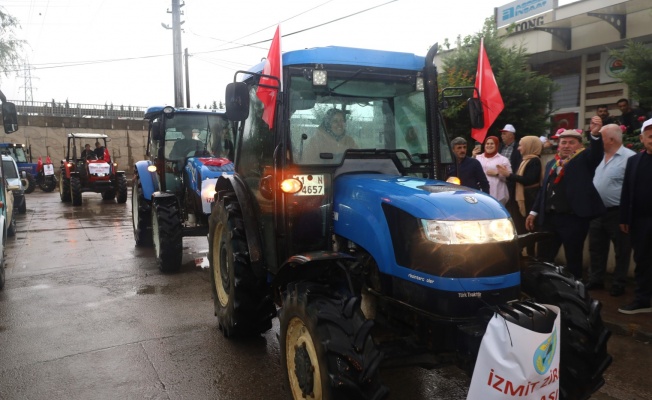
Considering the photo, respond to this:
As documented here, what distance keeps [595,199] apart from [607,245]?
0.95 metres

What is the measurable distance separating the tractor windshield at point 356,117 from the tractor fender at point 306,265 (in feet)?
2.59

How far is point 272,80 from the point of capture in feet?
12.0

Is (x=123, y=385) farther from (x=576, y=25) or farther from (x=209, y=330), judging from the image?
(x=576, y=25)

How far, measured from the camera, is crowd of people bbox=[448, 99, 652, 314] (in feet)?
15.8

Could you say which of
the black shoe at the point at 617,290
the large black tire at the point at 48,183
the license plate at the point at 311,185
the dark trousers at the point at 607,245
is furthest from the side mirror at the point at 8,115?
the large black tire at the point at 48,183

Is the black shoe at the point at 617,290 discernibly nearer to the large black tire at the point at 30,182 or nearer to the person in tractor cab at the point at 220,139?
the person in tractor cab at the point at 220,139

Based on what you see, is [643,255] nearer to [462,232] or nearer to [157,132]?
[462,232]

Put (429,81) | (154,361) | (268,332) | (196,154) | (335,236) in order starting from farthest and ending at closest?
(196,154) < (268,332) < (154,361) < (429,81) < (335,236)

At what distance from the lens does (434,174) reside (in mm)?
3883

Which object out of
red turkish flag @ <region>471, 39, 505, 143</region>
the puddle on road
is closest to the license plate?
red turkish flag @ <region>471, 39, 505, 143</region>

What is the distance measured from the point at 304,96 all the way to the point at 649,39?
11451 mm

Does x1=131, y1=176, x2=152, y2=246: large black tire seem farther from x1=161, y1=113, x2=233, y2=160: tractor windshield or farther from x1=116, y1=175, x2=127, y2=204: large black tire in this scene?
x1=116, y1=175, x2=127, y2=204: large black tire

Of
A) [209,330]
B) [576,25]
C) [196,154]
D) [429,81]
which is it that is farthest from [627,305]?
[576,25]

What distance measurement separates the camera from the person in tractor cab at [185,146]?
821cm
